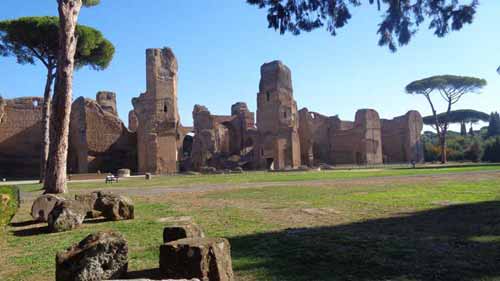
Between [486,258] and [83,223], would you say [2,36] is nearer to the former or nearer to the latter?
[83,223]

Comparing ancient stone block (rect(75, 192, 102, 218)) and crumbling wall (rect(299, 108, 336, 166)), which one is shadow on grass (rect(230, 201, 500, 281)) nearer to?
ancient stone block (rect(75, 192, 102, 218))

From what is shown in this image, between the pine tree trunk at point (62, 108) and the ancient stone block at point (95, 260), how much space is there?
7893 millimetres

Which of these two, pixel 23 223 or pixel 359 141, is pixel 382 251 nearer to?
pixel 23 223

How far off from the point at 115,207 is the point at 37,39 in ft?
62.2

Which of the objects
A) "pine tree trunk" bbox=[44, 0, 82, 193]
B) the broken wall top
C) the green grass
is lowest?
the green grass

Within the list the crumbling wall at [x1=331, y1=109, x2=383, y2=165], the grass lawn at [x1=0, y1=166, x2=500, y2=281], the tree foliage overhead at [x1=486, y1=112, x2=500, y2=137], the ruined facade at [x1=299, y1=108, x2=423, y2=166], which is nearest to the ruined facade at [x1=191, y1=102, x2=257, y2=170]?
the ruined facade at [x1=299, y1=108, x2=423, y2=166]

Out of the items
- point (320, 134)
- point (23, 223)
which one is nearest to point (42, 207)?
point (23, 223)

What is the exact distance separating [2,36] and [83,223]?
20.7 metres

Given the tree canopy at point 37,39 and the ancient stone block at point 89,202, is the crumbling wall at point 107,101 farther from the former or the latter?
the ancient stone block at point 89,202

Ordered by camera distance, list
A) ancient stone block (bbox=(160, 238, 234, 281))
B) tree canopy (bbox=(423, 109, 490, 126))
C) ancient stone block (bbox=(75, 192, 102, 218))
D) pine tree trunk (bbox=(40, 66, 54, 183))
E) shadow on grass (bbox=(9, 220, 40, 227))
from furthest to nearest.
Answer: tree canopy (bbox=(423, 109, 490, 126)), pine tree trunk (bbox=(40, 66, 54, 183)), ancient stone block (bbox=(75, 192, 102, 218)), shadow on grass (bbox=(9, 220, 40, 227)), ancient stone block (bbox=(160, 238, 234, 281))

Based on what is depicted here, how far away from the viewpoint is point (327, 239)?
4609 mm

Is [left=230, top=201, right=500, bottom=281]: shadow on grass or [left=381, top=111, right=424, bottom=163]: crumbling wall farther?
[left=381, top=111, right=424, bottom=163]: crumbling wall

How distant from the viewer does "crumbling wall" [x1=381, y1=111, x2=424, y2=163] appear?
45031mm

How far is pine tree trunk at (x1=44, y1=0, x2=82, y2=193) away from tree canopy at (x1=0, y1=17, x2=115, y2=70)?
12.2 meters
